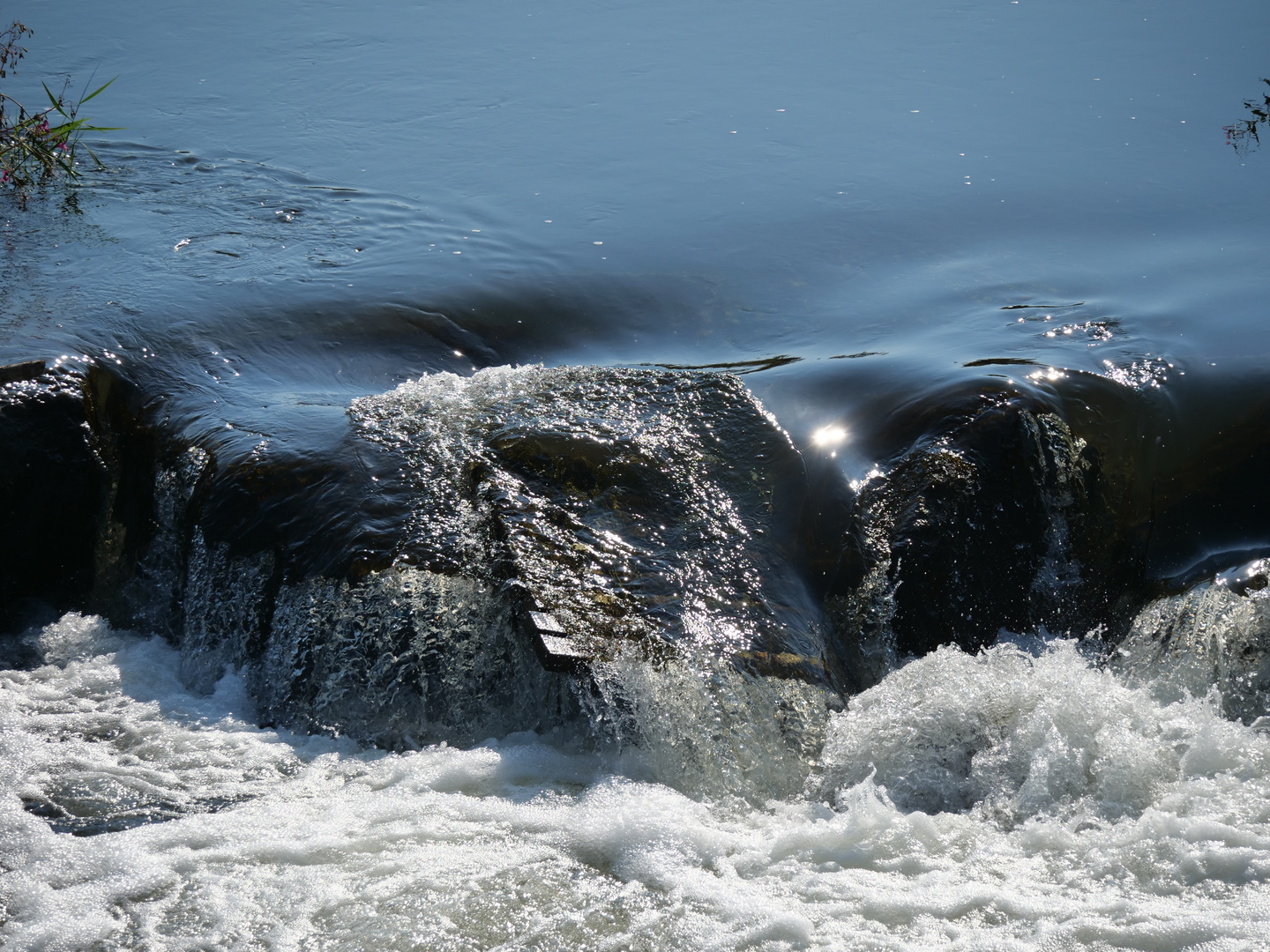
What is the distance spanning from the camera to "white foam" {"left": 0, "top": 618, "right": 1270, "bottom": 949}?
10.0 feet

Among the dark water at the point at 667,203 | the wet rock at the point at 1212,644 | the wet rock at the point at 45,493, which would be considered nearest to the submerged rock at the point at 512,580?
the wet rock at the point at 45,493

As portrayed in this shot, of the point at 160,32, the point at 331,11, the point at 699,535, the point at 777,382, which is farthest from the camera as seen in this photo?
the point at 331,11

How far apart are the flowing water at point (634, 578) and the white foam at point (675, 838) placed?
16 millimetres

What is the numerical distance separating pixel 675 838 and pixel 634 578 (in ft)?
3.58

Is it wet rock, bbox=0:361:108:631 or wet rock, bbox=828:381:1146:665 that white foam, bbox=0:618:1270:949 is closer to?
wet rock, bbox=828:381:1146:665

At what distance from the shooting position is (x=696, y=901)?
317 centimetres

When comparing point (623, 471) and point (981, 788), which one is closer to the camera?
point (981, 788)

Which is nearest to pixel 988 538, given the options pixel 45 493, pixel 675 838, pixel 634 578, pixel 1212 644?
pixel 1212 644

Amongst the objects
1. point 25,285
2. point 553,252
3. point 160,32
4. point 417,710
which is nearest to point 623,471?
point 417,710

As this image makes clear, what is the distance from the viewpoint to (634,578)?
164 inches

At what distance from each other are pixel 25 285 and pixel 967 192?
700cm

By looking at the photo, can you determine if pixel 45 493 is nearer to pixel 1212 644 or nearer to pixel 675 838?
pixel 675 838

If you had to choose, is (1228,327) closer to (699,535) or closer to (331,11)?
(699,535)

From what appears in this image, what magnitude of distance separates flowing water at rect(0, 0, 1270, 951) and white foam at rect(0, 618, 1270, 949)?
0.05 feet
